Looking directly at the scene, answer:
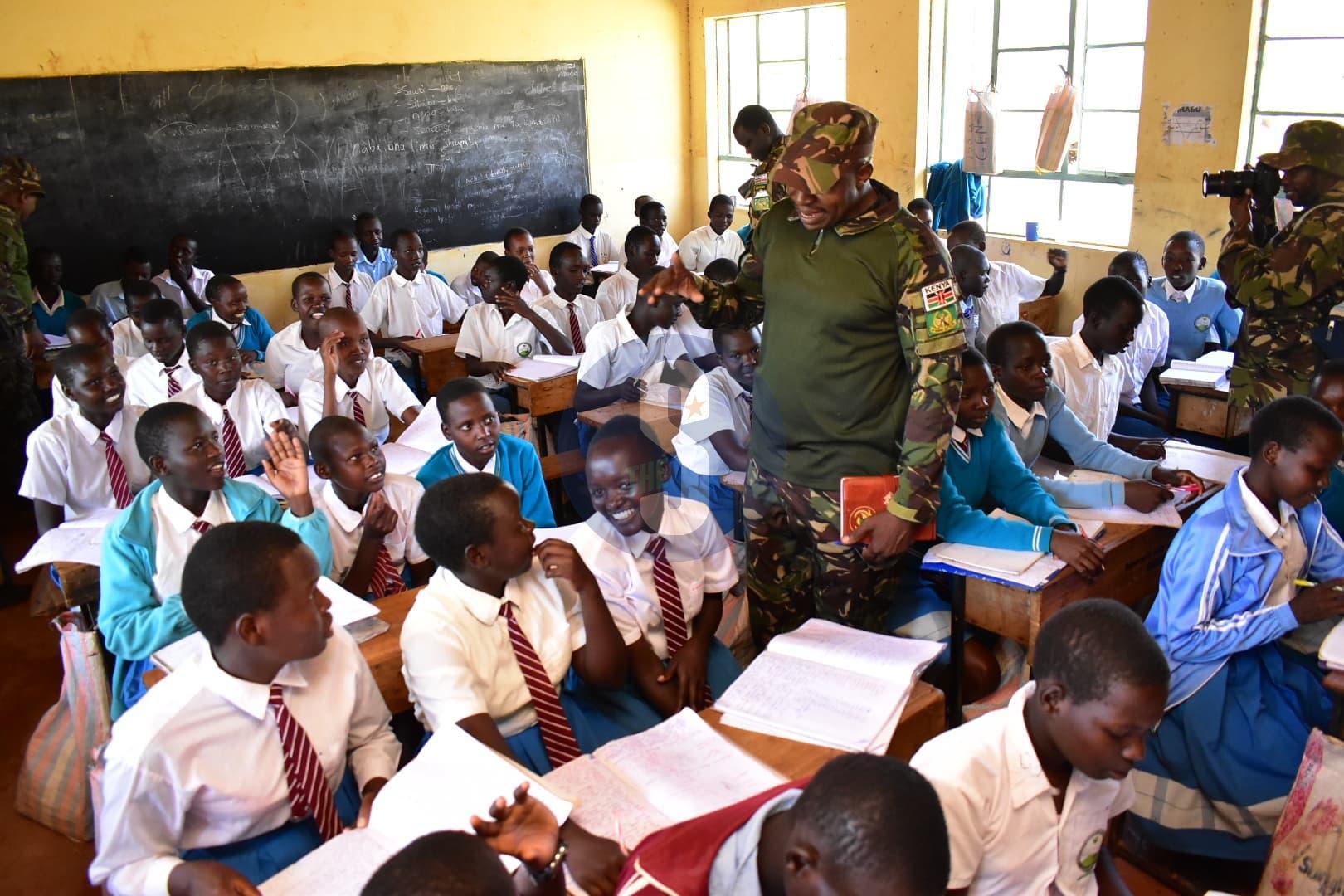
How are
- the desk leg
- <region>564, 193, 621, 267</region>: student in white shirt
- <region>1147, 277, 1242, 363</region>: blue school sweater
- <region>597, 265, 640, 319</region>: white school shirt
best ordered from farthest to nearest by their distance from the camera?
<region>564, 193, 621, 267</region>: student in white shirt → <region>597, 265, 640, 319</region>: white school shirt → <region>1147, 277, 1242, 363</region>: blue school sweater → the desk leg

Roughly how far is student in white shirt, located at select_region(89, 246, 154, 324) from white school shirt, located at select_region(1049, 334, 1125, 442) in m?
4.80

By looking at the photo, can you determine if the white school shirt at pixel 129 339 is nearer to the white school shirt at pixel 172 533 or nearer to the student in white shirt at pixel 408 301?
the student in white shirt at pixel 408 301

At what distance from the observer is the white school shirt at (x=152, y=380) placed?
12.5 ft

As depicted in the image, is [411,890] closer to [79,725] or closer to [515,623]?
[515,623]

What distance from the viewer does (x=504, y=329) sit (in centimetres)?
494

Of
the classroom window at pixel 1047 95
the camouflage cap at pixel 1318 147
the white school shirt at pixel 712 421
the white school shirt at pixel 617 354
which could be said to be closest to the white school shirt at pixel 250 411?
the white school shirt at pixel 617 354

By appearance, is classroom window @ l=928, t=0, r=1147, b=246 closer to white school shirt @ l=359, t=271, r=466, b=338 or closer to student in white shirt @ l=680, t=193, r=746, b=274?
student in white shirt @ l=680, t=193, r=746, b=274

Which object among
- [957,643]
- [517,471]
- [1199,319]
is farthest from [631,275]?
[957,643]

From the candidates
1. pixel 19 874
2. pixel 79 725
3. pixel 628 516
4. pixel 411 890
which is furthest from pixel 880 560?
pixel 19 874

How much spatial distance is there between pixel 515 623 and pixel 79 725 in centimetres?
124

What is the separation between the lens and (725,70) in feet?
26.3

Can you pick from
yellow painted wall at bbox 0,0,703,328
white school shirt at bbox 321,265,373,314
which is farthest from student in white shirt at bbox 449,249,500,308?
yellow painted wall at bbox 0,0,703,328

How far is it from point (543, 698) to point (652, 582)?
391mm

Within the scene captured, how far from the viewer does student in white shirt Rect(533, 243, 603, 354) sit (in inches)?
202
